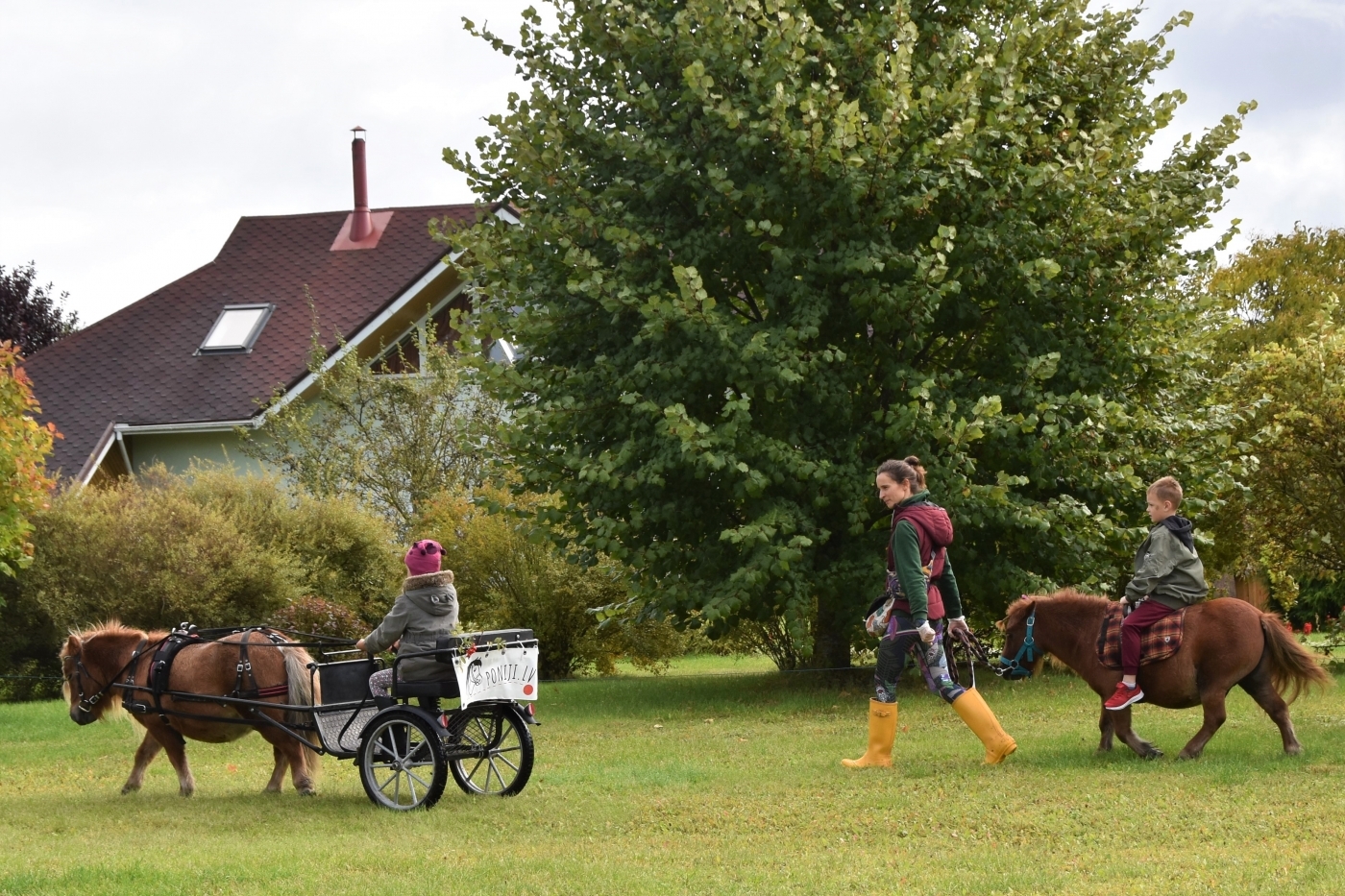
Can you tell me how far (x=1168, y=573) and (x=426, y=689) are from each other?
520 centimetres

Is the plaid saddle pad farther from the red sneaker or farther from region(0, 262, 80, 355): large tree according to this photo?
region(0, 262, 80, 355): large tree

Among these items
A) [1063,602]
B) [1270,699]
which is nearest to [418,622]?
[1063,602]

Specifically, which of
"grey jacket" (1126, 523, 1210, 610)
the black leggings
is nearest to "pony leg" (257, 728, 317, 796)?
the black leggings

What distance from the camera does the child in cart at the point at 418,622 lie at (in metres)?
9.97

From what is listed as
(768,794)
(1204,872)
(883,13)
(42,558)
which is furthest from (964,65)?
(42,558)

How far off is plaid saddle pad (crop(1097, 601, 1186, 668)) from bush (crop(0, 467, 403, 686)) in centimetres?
1292

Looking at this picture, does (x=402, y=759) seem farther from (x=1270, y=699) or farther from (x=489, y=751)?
(x=1270, y=699)

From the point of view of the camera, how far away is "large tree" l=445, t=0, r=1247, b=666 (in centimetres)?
1570

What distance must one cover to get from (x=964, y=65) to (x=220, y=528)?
41.4 ft

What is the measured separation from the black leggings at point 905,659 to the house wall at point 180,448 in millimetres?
22327

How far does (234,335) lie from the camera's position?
3284 centimetres

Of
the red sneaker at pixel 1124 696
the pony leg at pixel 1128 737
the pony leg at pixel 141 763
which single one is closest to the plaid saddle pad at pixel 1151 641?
the red sneaker at pixel 1124 696

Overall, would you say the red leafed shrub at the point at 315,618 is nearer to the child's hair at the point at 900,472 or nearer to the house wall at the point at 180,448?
the house wall at the point at 180,448

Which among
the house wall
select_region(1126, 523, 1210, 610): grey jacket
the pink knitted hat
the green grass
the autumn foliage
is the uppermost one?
the house wall
